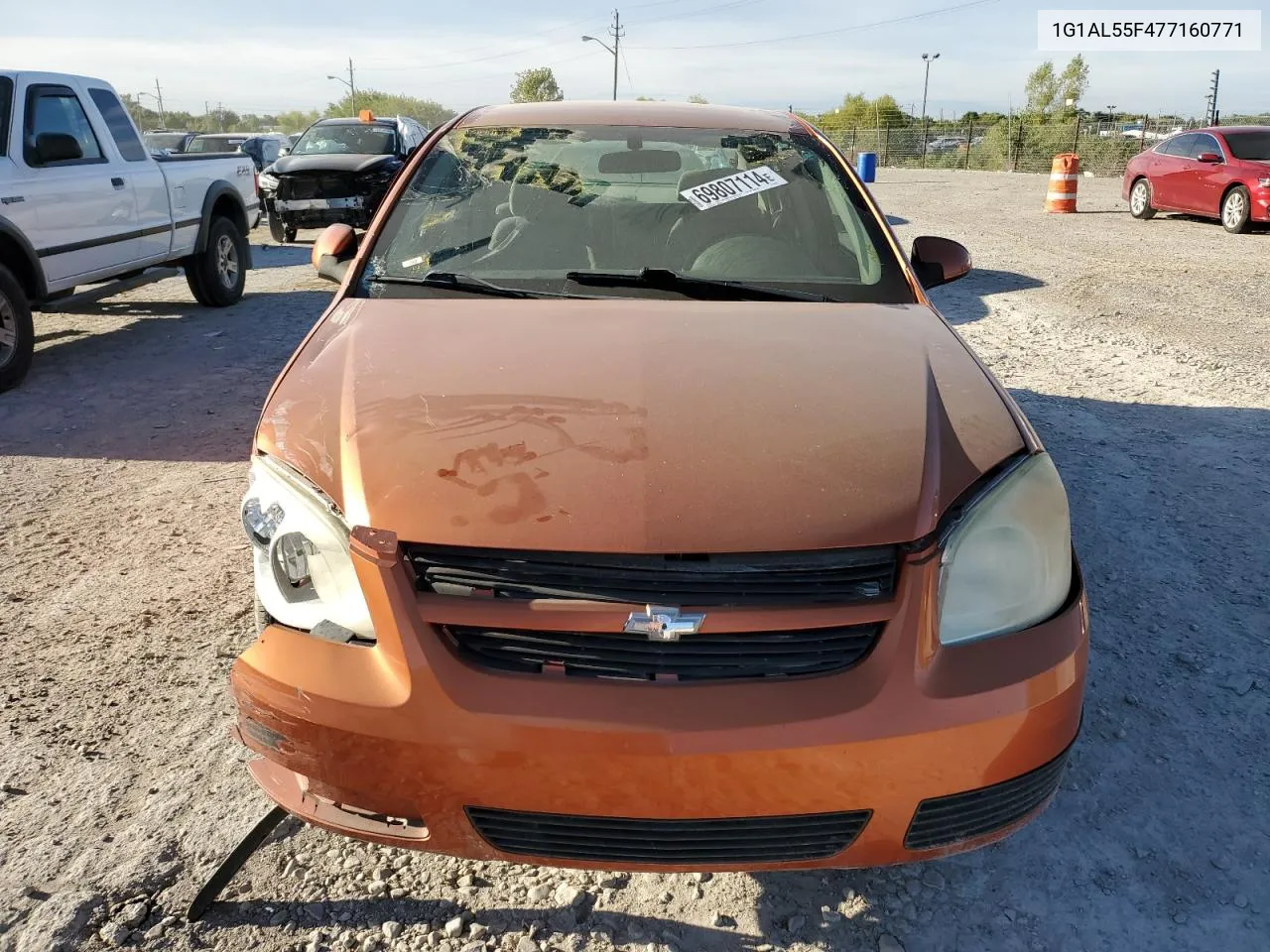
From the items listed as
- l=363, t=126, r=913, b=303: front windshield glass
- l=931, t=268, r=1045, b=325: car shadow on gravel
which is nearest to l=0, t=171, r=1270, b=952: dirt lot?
l=363, t=126, r=913, b=303: front windshield glass

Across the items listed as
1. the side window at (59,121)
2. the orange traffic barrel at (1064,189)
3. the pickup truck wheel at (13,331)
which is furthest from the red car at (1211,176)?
the pickup truck wheel at (13,331)

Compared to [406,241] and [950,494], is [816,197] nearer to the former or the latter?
[406,241]

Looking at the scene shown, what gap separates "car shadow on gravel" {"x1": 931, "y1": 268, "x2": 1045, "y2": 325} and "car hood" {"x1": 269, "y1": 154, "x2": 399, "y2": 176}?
7755 millimetres

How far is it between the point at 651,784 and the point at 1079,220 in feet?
52.1

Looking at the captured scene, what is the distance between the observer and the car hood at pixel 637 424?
1.70 metres

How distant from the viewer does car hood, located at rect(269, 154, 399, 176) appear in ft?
41.3

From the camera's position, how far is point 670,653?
1.64m

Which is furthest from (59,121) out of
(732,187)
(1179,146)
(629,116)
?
(1179,146)

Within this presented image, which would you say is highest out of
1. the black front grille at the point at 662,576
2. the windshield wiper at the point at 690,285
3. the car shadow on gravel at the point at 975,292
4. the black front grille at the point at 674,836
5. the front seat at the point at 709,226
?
the front seat at the point at 709,226

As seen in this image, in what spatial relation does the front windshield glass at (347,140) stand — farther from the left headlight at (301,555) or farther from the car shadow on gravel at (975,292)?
the left headlight at (301,555)

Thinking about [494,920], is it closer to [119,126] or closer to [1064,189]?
[119,126]

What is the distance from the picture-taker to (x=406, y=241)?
2918mm

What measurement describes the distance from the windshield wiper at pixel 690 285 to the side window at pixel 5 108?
5448 millimetres

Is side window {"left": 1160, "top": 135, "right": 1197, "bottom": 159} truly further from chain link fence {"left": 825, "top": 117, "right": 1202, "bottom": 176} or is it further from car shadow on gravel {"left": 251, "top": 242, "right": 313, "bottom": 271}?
chain link fence {"left": 825, "top": 117, "right": 1202, "bottom": 176}
